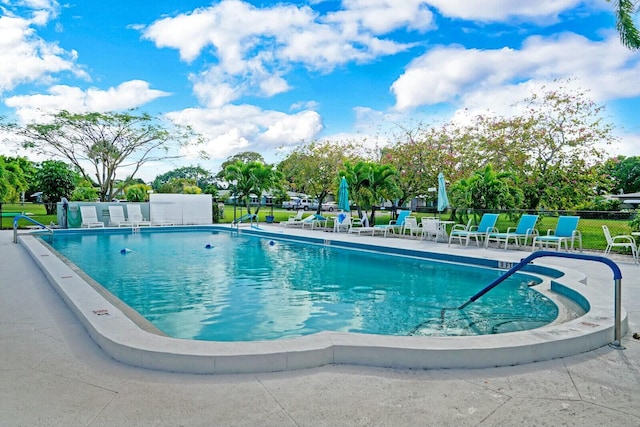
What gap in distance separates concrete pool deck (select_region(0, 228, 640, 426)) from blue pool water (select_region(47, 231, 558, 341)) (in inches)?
69.3

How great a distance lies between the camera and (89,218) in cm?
1947

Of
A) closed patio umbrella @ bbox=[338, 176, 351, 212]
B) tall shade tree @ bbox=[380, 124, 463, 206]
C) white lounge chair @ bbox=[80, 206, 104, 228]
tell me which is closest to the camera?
closed patio umbrella @ bbox=[338, 176, 351, 212]

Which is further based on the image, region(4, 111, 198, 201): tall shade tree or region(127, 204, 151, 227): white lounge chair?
region(4, 111, 198, 201): tall shade tree

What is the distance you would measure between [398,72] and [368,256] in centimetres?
1243

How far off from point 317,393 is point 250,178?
22.3 meters

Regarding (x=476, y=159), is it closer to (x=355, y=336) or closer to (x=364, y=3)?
(x=364, y=3)

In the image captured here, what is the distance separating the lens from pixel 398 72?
21.1 m

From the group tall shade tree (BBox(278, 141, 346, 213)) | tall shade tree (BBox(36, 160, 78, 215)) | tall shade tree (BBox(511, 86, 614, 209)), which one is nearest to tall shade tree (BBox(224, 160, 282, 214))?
tall shade tree (BBox(278, 141, 346, 213))

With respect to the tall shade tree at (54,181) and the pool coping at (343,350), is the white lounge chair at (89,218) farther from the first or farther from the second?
the pool coping at (343,350)

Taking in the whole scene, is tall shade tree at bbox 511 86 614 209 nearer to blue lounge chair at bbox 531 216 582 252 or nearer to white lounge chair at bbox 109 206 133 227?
blue lounge chair at bbox 531 216 582 252

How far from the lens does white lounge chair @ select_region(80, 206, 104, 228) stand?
63.0ft

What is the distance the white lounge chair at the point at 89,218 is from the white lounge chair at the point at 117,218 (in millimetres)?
619

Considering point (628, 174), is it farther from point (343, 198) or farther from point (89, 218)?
point (89, 218)

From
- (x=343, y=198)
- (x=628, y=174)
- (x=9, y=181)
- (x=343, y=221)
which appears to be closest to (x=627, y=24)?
(x=343, y=198)
